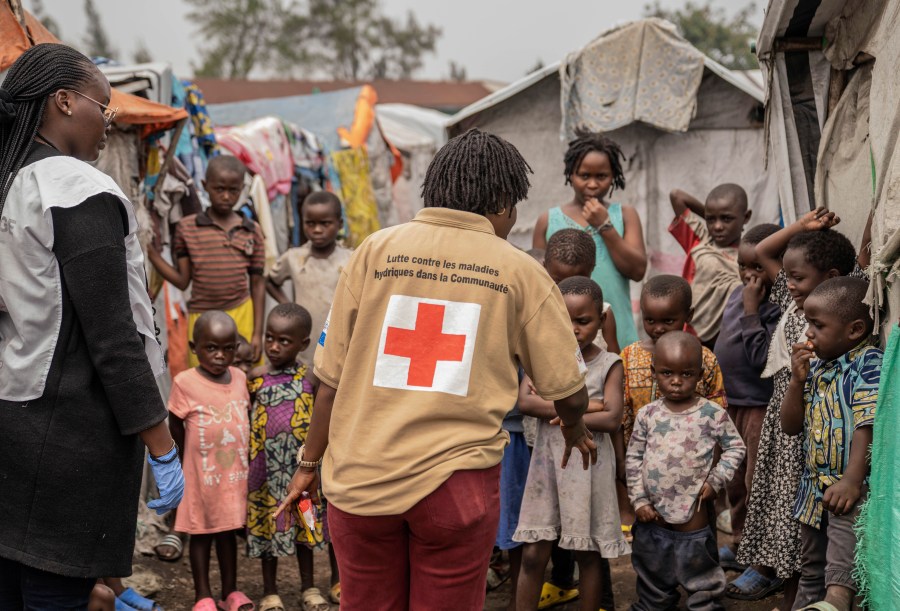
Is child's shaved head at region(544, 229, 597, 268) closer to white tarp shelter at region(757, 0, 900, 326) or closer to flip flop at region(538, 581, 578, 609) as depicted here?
white tarp shelter at region(757, 0, 900, 326)

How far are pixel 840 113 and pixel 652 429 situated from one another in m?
1.61

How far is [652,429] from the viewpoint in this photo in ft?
12.7

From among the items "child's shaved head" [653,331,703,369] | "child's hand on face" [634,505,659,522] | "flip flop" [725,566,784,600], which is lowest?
"flip flop" [725,566,784,600]

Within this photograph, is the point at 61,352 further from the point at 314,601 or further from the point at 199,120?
the point at 199,120

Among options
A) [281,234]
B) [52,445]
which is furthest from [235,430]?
[281,234]

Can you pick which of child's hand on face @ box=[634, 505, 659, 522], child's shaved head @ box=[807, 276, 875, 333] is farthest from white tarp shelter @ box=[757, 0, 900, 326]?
child's hand on face @ box=[634, 505, 659, 522]

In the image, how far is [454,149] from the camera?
263 centimetres

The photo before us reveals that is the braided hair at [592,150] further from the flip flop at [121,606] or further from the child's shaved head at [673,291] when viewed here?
the flip flop at [121,606]

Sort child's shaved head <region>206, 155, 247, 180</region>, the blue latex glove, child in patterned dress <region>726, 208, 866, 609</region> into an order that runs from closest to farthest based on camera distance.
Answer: the blue latex glove, child in patterned dress <region>726, 208, 866, 609</region>, child's shaved head <region>206, 155, 247, 180</region>

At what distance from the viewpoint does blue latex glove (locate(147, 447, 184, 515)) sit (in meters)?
2.62

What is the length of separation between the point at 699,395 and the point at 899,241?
4.51 ft

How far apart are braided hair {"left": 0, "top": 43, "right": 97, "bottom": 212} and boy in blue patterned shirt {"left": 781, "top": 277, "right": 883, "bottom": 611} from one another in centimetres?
250

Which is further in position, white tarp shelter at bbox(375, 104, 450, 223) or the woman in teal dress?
white tarp shelter at bbox(375, 104, 450, 223)

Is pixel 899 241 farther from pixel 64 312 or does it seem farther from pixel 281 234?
pixel 281 234
